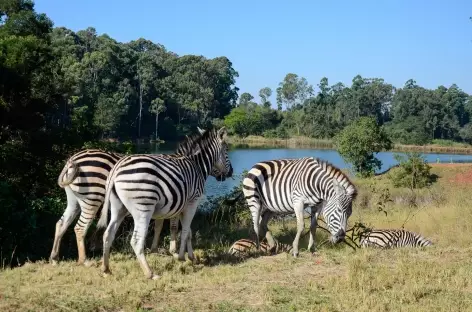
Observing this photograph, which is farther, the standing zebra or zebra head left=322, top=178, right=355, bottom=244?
zebra head left=322, top=178, right=355, bottom=244

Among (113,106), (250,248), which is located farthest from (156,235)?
(113,106)

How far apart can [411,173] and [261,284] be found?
31.0 m

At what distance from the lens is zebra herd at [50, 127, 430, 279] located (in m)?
7.16

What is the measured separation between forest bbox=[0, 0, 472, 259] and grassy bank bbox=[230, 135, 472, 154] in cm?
222

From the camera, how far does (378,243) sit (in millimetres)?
11555

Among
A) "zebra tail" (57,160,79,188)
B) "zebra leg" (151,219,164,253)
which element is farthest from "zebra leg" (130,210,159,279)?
"zebra leg" (151,219,164,253)

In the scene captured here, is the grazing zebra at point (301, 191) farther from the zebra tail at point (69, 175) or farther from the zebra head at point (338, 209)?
the zebra tail at point (69, 175)

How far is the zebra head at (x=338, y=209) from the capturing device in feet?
30.1

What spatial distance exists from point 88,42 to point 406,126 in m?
57.9

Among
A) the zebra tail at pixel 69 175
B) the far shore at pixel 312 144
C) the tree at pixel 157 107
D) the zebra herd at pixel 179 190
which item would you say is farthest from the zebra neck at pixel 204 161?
the tree at pixel 157 107

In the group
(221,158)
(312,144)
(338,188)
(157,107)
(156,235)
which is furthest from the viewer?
(312,144)

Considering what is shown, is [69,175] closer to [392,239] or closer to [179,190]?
[179,190]

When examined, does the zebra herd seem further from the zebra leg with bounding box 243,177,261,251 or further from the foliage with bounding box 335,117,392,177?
the foliage with bounding box 335,117,392,177

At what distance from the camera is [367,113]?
107500mm
